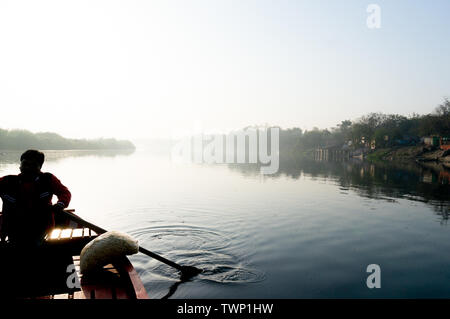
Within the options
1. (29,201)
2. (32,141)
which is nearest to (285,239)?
(29,201)

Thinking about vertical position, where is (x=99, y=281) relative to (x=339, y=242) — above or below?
above

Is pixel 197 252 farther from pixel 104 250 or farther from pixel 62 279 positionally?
pixel 62 279

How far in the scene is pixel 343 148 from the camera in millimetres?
142000

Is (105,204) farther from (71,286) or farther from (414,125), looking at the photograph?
(414,125)

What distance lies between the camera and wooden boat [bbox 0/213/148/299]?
578 centimetres

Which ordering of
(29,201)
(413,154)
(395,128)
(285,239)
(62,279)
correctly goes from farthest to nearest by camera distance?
(395,128)
(413,154)
(285,239)
(62,279)
(29,201)

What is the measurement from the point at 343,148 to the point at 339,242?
13701 cm

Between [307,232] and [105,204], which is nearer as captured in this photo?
[307,232]

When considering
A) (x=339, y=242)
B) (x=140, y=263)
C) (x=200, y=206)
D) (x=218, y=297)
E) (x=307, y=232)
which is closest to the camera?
(x=218, y=297)

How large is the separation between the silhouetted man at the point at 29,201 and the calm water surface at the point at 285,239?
3.64 m

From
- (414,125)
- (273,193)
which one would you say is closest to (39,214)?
(273,193)

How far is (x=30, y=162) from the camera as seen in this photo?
6.01m

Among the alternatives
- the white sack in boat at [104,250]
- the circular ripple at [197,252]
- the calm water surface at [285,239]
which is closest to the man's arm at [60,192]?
the white sack in boat at [104,250]

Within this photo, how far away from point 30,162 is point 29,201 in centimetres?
80
